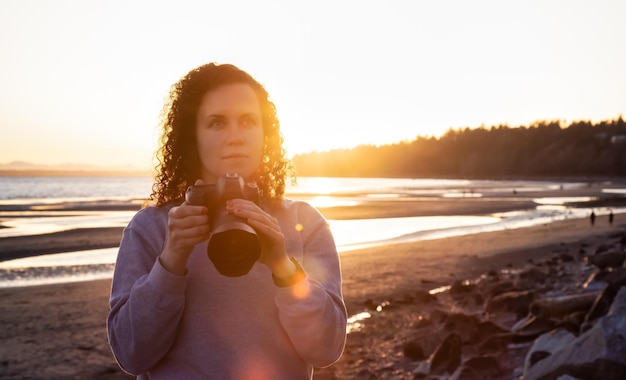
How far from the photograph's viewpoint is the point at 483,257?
661 inches

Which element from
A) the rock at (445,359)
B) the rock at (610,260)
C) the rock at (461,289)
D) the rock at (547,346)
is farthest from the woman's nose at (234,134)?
the rock at (610,260)

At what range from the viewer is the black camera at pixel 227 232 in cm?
161

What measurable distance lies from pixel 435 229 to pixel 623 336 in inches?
896

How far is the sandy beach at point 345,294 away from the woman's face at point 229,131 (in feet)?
18.1

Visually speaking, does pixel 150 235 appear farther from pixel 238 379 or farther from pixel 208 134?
pixel 238 379

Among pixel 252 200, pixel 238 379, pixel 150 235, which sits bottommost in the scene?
pixel 238 379

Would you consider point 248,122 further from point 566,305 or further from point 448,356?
point 566,305

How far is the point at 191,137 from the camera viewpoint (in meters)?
2.19

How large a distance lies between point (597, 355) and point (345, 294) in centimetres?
812

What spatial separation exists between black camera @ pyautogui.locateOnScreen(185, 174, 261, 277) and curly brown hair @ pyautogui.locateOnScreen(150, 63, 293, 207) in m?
0.41

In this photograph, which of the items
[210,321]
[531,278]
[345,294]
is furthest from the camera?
[531,278]

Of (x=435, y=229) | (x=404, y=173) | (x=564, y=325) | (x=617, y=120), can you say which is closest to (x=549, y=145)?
(x=617, y=120)

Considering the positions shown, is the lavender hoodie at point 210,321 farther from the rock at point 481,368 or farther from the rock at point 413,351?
the rock at point 413,351

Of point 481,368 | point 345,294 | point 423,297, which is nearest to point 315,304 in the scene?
point 481,368
